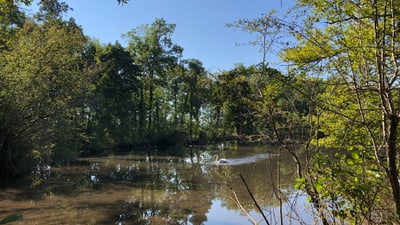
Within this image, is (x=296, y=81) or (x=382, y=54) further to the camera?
(x=296, y=81)

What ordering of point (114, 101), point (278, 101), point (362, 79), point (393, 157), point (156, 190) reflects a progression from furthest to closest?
point (114, 101) < point (156, 190) < point (278, 101) < point (362, 79) < point (393, 157)

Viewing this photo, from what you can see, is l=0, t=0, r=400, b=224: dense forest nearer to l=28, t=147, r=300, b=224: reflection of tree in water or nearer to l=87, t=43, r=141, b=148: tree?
l=87, t=43, r=141, b=148: tree

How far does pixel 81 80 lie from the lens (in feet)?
44.8

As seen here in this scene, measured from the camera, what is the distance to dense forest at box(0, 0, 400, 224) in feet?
8.23

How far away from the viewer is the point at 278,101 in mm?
3977

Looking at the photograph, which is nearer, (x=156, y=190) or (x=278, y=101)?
(x=278, y=101)

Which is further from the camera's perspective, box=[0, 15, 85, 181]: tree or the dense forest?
box=[0, 15, 85, 181]: tree

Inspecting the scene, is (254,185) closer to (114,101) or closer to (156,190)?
(156,190)

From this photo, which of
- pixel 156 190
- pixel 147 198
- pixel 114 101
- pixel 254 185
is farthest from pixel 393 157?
pixel 114 101

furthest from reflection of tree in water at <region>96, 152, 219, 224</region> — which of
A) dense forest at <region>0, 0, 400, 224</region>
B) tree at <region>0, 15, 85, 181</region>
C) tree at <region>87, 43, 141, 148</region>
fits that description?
tree at <region>87, 43, 141, 148</region>

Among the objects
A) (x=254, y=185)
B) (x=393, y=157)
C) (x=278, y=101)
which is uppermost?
(x=278, y=101)

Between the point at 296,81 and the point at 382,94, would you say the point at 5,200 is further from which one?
the point at 382,94

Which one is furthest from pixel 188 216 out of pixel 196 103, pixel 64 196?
pixel 196 103

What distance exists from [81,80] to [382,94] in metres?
12.9
